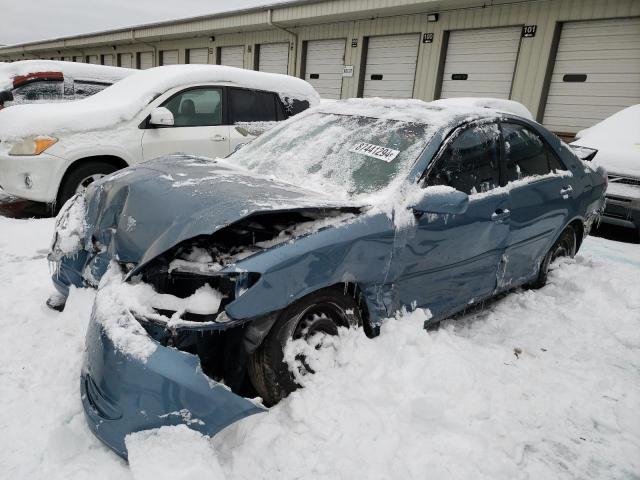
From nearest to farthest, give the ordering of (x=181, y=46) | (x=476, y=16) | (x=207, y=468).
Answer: (x=207, y=468) → (x=476, y=16) → (x=181, y=46)

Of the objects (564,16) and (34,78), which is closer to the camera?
(34,78)

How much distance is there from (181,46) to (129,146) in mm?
18073

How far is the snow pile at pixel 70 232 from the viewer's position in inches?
107

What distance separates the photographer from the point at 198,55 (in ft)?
66.3

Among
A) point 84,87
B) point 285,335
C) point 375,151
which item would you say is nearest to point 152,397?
point 285,335

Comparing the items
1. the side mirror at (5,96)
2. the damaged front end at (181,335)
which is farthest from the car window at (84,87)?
the damaged front end at (181,335)

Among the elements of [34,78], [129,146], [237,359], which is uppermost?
[34,78]

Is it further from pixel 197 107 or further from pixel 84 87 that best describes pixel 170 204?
pixel 84 87

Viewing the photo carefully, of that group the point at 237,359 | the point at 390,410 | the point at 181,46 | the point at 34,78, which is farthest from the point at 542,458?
the point at 181,46

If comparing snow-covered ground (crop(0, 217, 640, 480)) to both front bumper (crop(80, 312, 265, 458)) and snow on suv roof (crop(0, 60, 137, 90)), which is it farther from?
snow on suv roof (crop(0, 60, 137, 90))

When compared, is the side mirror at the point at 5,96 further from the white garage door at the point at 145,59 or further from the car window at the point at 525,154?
the white garage door at the point at 145,59

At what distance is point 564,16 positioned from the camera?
9805mm

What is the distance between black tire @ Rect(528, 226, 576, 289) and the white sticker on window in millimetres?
1987

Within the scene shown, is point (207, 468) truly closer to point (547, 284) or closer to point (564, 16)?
point (547, 284)
